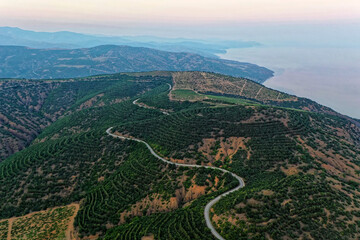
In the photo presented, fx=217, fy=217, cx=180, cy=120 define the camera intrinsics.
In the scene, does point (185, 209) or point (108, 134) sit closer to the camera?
point (185, 209)

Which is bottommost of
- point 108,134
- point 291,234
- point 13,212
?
point 13,212

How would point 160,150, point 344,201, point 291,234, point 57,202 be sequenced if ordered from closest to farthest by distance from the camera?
1. point 291,234
2. point 344,201
3. point 57,202
4. point 160,150

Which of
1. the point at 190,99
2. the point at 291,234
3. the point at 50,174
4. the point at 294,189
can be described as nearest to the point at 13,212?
the point at 50,174

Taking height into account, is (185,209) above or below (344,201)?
below

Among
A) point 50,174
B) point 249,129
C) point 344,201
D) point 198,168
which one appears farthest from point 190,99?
point 344,201

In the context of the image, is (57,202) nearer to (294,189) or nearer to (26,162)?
(26,162)

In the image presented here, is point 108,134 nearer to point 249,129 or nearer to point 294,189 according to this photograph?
point 249,129

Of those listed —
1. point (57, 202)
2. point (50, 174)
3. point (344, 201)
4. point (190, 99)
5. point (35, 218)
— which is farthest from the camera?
point (190, 99)
